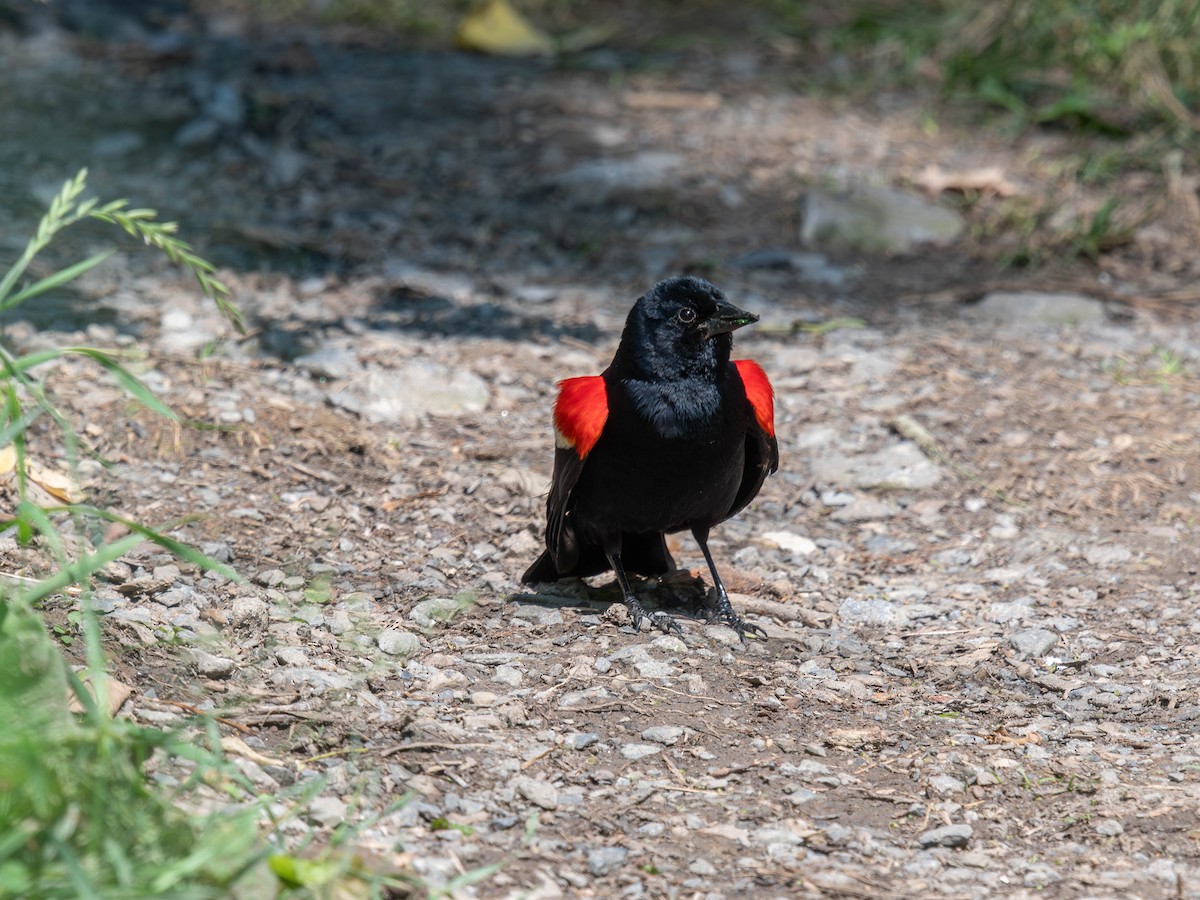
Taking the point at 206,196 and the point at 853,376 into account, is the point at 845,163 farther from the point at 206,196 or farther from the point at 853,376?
the point at 206,196

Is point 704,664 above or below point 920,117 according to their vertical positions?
below

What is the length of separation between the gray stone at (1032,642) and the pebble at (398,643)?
5.69 feet

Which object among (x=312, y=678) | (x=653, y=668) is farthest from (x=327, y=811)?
(x=653, y=668)

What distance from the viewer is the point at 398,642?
3.72m

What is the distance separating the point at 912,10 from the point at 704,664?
687 cm

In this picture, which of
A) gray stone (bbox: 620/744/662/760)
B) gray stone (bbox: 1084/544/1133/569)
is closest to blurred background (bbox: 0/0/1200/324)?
gray stone (bbox: 1084/544/1133/569)

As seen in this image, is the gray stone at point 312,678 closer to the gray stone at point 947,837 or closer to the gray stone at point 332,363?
the gray stone at point 947,837

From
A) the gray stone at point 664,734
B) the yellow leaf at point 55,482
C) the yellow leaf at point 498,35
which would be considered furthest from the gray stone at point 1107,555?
the yellow leaf at point 498,35

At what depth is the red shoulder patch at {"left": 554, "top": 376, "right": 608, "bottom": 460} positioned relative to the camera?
407 centimetres

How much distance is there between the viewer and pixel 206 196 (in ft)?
23.6

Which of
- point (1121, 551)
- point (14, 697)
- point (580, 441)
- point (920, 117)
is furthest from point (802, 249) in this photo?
point (14, 697)

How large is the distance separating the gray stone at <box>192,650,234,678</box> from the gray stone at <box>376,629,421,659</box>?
1.46ft

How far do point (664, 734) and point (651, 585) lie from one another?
4.23 feet

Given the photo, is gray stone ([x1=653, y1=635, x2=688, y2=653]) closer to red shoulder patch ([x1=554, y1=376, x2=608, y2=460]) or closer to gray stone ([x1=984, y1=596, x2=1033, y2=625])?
red shoulder patch ([x1=554, y1=376, x2=608, y2=460])
